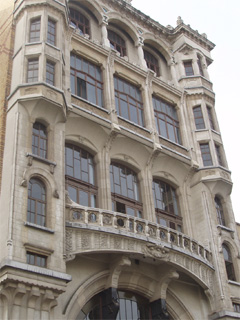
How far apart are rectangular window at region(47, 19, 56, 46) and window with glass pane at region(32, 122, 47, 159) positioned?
5262mm

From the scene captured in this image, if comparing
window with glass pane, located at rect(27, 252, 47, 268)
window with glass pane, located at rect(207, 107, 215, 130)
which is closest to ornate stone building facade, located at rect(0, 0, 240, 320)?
window with glass pane, located at rect(27, 252, 47, 268)

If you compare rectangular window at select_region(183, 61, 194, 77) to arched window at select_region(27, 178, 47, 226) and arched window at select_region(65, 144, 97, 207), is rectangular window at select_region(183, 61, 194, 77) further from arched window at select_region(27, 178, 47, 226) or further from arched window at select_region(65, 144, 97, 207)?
arched window at select_region(27, 178, 47, 226)

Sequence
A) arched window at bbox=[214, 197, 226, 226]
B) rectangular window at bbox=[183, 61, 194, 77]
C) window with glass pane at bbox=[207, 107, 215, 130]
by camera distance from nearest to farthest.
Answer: arched window at bbox=[214, 197, 226, 226] → window with glass pane at bbox=[207, 107, 215, 130] → rectangular window at bbox=[183, 61, 194, 77]

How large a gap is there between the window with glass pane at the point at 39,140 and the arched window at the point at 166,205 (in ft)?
26.9

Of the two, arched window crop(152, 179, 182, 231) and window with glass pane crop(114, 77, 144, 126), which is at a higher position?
window with glass pane crop(114, 77, 144, 126)

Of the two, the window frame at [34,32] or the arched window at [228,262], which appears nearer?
the window frame at [34,32]

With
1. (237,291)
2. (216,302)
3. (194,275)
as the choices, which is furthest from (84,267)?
(237,291)

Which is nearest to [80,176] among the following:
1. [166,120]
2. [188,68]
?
[166,120]

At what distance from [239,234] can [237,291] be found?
5771 millimetres

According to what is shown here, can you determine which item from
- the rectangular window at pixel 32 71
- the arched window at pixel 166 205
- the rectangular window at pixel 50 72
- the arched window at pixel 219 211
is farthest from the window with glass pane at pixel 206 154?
the rectangular window at pixel 32 71

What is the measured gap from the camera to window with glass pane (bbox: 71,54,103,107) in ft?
92.0

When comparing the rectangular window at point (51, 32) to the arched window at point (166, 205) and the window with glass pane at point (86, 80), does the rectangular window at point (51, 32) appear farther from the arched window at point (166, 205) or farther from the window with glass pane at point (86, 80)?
the arched window at point (166, 205)

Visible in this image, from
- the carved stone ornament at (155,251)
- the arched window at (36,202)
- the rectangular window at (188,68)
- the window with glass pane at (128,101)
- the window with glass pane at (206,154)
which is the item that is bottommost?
the carved stone ornament at (155,251)

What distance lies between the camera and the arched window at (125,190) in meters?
26.5
